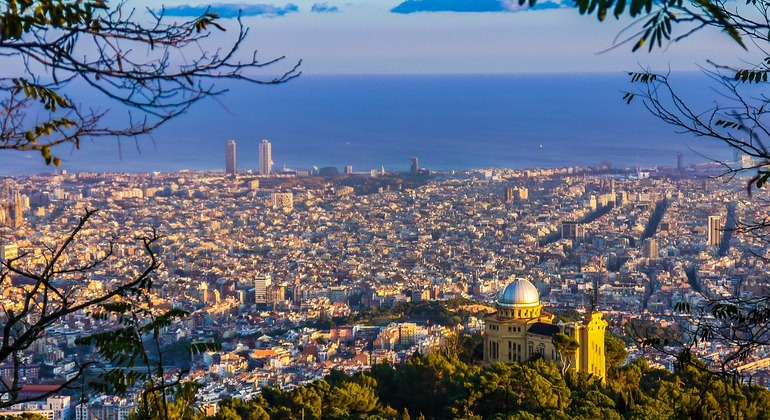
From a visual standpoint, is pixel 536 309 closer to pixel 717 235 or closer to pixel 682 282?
pixel 682 282

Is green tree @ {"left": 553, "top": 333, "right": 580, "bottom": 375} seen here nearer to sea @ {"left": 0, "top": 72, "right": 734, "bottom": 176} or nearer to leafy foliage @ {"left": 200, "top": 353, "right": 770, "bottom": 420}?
leafy foliage @ {"left": 200, "top": 353, "right": 770, "bottom": 420}

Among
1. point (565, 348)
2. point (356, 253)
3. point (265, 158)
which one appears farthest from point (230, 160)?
point (565, 348)

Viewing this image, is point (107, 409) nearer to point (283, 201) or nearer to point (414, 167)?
point (283, 201)

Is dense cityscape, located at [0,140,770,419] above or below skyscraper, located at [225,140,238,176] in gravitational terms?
below

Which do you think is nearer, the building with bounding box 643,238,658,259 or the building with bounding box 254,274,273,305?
the building with bounding box 254,274,273,305

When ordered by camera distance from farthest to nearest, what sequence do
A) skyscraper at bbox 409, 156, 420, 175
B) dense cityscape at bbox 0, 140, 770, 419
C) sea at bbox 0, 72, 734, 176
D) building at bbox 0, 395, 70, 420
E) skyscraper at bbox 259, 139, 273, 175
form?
1. sea at bbox 0, 72, 734, 176
2. skyscraper at bbox 259, 139, 273, 175
3. skyscraper at bbox 409, 156, 420, 175
4. dense cityscape at bbox 0, 140, 770, 419
5. building at bbox 0, 395, 70, 420

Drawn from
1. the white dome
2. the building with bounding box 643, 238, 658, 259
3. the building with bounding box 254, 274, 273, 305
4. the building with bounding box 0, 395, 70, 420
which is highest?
the white dome

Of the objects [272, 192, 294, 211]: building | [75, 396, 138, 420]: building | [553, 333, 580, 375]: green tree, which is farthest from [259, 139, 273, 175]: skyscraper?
[553, 333, 580, 375]: green tree
